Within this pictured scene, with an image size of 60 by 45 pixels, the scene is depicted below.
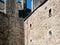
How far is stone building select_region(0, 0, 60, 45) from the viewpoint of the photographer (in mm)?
12375

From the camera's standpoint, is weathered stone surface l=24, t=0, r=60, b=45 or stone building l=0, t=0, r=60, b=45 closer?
weathered stone surface l=24, t=0, r=60, b=45

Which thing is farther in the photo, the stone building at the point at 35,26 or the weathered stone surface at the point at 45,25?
the stone building at the point at 35,26

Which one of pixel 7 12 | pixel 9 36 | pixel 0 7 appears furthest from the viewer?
pixel 0 7

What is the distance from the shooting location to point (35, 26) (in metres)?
15.6

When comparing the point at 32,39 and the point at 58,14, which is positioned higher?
the point at 58,14

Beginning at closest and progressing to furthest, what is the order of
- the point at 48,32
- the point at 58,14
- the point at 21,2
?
the point at 58,14 → the point at 48,32 → the point at 21,2

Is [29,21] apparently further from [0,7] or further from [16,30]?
[0,7]

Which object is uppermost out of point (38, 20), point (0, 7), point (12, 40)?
point (0, 7)

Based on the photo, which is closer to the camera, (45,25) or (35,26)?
(45,25)

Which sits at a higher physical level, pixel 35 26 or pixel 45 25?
pixel 45 25

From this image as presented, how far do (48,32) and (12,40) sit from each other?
584 cm

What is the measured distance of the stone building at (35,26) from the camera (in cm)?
1238

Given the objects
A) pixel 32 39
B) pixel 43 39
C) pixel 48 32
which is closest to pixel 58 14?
pixel 48 32

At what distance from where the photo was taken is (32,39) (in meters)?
16.1
